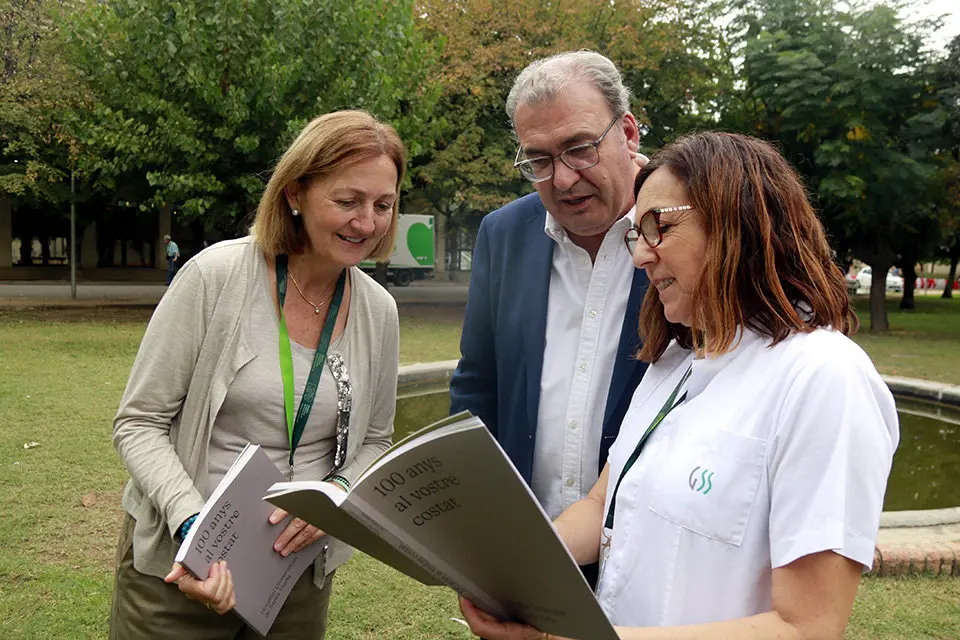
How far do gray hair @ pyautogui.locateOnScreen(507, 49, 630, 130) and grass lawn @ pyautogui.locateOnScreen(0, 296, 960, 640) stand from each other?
241 centimetres

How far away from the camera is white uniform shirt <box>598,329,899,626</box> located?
50.2 inches

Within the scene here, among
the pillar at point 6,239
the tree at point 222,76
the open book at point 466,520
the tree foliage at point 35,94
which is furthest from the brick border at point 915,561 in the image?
the pillar at point 6,239

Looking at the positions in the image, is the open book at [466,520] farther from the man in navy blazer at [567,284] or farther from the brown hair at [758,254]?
the man in navy blazer at [567,284]

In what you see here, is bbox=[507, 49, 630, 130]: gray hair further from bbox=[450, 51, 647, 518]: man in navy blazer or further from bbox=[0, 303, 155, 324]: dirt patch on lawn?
bbox=[0, 303, 155, 324]: dirt patch on lawn

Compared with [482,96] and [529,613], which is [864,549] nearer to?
[529,613]

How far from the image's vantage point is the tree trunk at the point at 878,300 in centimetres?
1837

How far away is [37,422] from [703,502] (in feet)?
22.6

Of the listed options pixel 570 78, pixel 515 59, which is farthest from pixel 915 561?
pixel 515 59

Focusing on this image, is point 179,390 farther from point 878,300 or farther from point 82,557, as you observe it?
point 878,300

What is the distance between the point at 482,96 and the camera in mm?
18797

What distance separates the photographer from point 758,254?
4.85ft

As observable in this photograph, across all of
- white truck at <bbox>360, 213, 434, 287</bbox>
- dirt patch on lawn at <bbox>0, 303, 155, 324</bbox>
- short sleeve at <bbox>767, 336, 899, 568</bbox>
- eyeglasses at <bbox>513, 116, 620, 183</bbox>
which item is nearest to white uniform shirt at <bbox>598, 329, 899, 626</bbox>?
short sleeve at <bbox>767, 336, 899, 568</bbox>

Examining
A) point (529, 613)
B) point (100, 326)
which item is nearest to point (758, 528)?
point (529, 613)

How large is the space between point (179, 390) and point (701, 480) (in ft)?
4.43
